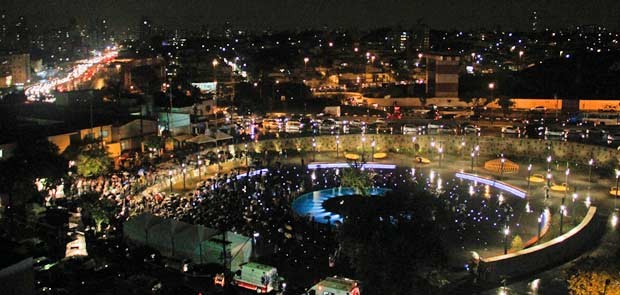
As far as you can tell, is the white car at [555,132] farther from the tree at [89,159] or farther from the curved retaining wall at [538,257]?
the tree at [89,159]

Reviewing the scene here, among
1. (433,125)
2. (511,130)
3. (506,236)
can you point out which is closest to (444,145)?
(433,125)

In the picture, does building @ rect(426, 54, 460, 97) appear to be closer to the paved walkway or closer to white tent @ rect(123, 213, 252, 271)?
the paved walkway

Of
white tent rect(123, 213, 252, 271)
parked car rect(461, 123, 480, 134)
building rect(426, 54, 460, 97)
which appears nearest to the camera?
white tent rect(123, 213, 252, 271)

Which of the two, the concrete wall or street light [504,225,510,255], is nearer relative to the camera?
street light [504,225,510,255]

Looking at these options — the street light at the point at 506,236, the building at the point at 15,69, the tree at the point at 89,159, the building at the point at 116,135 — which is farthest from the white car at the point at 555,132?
the building at the point at 15,69

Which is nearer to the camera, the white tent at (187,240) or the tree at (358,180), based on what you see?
the white tent at (187,240)

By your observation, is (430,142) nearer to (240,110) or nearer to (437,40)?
(240,110)

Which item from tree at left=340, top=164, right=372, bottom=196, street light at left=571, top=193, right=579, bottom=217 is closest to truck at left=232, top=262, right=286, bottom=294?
tree at left=340, top=164, right=372, bottom=196
